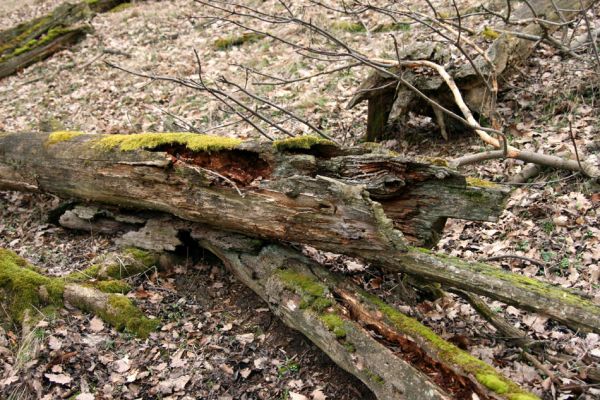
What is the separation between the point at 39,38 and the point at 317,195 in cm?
1147

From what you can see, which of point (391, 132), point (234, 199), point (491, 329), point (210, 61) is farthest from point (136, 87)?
point (491, 329)

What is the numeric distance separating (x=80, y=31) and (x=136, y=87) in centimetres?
393

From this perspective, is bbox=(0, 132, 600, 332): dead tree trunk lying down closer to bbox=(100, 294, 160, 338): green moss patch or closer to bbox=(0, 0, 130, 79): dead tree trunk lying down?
bbox=(100, 294, 160, 338): green moss patch

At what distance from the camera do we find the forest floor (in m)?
3.95

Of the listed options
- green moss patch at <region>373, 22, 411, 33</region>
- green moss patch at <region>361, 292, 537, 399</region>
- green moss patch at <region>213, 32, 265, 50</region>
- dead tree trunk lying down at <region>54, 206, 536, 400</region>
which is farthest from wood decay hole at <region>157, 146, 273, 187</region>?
green moss patch at <region>213, 32, 265, 50</region>

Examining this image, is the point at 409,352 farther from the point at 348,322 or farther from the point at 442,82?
the point at 442,82

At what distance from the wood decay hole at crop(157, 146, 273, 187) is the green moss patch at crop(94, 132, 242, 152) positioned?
0.08 meters

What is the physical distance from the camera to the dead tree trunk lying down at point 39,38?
12.1 metres

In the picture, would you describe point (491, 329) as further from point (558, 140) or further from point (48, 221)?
point (48, 221)

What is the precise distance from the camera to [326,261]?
504cm

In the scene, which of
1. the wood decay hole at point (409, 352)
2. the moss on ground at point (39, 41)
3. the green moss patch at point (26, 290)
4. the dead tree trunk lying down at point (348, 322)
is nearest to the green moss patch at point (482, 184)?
the dead tree trunk lying down at point (348, 322)

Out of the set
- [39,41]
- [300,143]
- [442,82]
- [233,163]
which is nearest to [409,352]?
[300,143]

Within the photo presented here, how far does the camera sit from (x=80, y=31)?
12727 millimetres

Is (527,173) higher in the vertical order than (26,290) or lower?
higher
